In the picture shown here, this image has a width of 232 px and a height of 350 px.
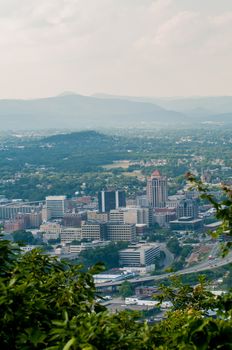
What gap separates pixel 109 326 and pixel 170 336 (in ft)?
0.92

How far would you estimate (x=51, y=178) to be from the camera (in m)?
46.6

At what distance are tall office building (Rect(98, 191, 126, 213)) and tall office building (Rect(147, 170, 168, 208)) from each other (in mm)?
1258

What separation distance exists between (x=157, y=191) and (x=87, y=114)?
108028 mm

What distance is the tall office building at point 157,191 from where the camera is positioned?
1481 inches

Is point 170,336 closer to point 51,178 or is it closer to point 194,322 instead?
point 194,322

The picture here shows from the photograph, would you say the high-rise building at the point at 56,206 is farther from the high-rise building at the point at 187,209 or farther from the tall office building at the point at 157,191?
the high-rise building at the point at 187,209

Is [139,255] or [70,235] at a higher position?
[139,255]

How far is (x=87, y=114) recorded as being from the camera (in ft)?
478

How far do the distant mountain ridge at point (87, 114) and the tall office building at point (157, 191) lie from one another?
79.8m

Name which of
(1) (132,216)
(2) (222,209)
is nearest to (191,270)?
(1) (132,216)

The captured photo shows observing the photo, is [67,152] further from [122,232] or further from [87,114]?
[87,114]

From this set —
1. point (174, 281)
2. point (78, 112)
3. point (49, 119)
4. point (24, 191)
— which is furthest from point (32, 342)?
point (78, 112)

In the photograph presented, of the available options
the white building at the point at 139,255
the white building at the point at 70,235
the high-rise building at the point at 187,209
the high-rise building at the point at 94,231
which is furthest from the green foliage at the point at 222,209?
the high-rise building at the point at 187,209

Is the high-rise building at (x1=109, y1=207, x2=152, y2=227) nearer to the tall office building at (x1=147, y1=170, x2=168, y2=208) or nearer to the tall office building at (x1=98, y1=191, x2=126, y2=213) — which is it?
the tall office building at (x1=98, y1=191, x2=126, y2=213)
